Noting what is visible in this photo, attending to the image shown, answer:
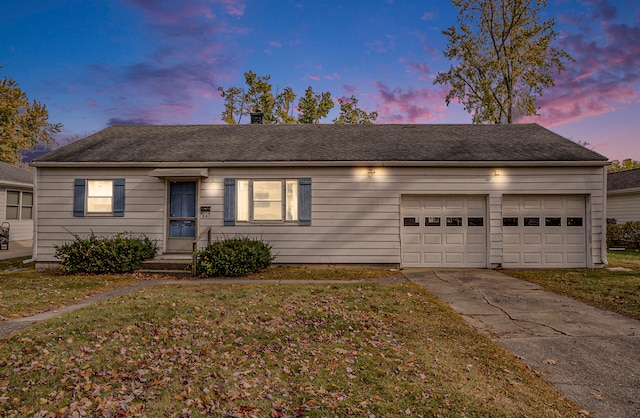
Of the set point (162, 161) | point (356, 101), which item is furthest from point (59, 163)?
Answer: point (356, 101)

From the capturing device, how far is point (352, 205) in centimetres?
1109

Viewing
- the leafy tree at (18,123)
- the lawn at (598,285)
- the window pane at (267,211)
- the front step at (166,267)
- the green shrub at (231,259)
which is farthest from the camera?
the leafy tree at (18,123)

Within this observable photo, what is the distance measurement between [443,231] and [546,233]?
3.39m

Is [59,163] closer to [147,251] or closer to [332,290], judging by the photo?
[147,251]

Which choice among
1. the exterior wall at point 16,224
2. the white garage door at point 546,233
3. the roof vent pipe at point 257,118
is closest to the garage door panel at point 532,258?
the white garage door at point 546,233

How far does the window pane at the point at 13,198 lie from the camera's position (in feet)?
58.7

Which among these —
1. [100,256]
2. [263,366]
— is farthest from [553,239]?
[100,256]

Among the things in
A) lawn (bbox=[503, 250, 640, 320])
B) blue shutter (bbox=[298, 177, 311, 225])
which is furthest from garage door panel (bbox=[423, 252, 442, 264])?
blue shutter (bbox=[298, 177, 311, 225])

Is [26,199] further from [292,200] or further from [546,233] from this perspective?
[546,233]

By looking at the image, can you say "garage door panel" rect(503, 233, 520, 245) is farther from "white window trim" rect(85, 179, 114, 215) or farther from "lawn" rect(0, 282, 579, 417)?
"white window trim" rect(85, 179, 114, 215)

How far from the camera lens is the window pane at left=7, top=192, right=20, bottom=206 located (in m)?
17.9

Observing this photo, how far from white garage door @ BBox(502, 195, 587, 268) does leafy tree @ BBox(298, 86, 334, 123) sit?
67.0 ft

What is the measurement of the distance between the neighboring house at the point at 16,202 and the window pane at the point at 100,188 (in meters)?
9.96

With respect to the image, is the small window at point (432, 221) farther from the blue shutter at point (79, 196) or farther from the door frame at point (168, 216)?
the blue shutter at point (79, 196)
